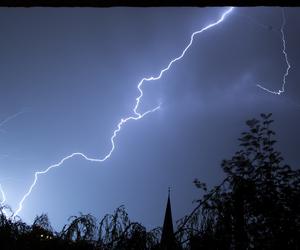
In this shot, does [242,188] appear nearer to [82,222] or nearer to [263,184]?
[263,184]

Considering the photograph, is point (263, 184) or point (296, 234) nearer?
point (296, 234)

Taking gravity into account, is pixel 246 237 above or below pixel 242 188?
below
